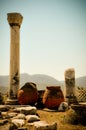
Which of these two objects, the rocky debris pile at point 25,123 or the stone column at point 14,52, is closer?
the rocky debris pile at point 25,123

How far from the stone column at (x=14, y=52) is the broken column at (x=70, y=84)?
2463 millimetres

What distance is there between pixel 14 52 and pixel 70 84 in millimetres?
3204

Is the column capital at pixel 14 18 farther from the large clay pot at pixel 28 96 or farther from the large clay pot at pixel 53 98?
the large clay pot at pixel 53 98

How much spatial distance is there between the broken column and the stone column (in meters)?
2.46

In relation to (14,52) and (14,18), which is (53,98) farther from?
(14,18)

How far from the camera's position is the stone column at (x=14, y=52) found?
11.2m

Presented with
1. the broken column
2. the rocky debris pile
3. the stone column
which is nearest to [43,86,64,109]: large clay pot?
the broken column

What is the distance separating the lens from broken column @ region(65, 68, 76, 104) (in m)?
10.7

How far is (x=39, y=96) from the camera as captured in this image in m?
10.4

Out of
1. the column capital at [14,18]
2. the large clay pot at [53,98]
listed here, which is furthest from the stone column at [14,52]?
the large clay pot at [53,98]

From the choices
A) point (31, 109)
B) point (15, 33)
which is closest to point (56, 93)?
point (31, 109)

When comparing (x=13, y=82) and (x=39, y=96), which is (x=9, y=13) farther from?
(x=39, y=96)

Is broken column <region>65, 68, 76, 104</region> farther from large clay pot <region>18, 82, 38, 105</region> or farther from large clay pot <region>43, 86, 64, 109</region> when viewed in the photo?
large clay pot <region>18, 82, 38, 105</region>

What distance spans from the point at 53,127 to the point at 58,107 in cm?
424
